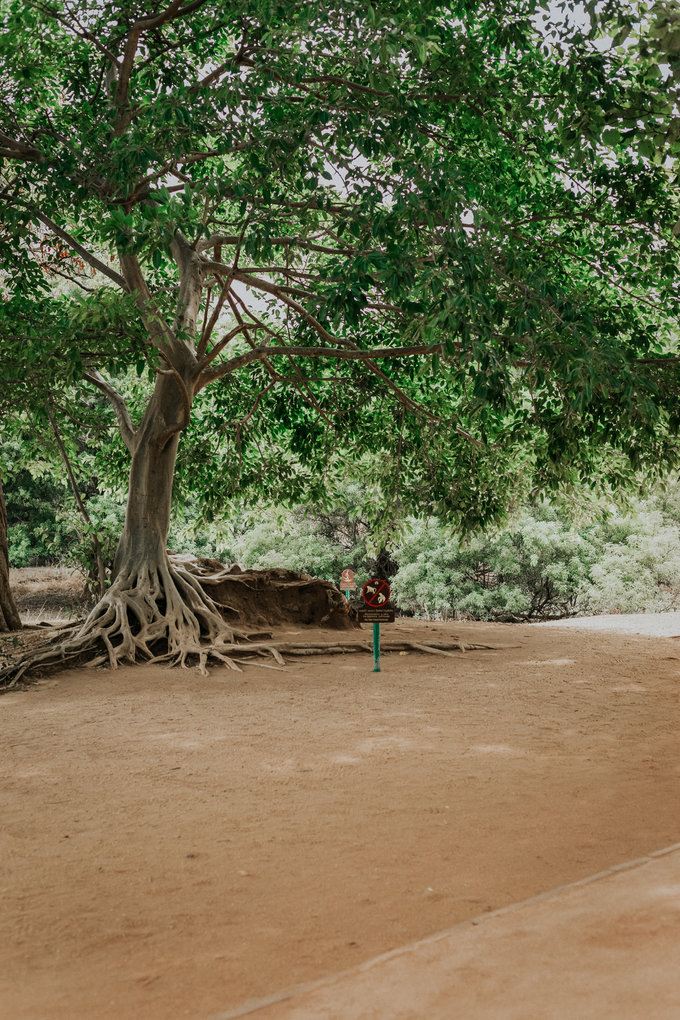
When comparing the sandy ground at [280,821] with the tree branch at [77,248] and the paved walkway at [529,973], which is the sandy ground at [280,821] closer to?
the paved walkway at [529,973]

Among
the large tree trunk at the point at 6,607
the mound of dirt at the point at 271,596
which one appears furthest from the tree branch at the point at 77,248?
the large tree trunk at the point at 6,607

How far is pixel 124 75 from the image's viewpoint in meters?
9.63

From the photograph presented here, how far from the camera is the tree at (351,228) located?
700cm

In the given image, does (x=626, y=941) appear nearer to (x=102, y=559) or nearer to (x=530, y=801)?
(x=530, y=801)

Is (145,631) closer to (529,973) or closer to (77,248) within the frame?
(77,248)

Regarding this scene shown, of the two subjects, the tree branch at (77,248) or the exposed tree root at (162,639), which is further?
the exposed tree root at (162,639)

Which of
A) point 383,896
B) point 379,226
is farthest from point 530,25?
point 383,896

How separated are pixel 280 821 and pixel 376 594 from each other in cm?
508

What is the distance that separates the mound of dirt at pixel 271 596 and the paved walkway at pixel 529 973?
10301mm

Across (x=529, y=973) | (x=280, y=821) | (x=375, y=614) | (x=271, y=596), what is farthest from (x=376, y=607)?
(x=529, y=973)

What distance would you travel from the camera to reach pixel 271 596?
13945mm

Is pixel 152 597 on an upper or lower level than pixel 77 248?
lower

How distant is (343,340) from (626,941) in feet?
30.2

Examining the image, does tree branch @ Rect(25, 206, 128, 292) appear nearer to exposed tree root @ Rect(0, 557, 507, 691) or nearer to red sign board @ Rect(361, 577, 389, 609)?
exposed tree root @ Rect(0, 557, 507, 691)
